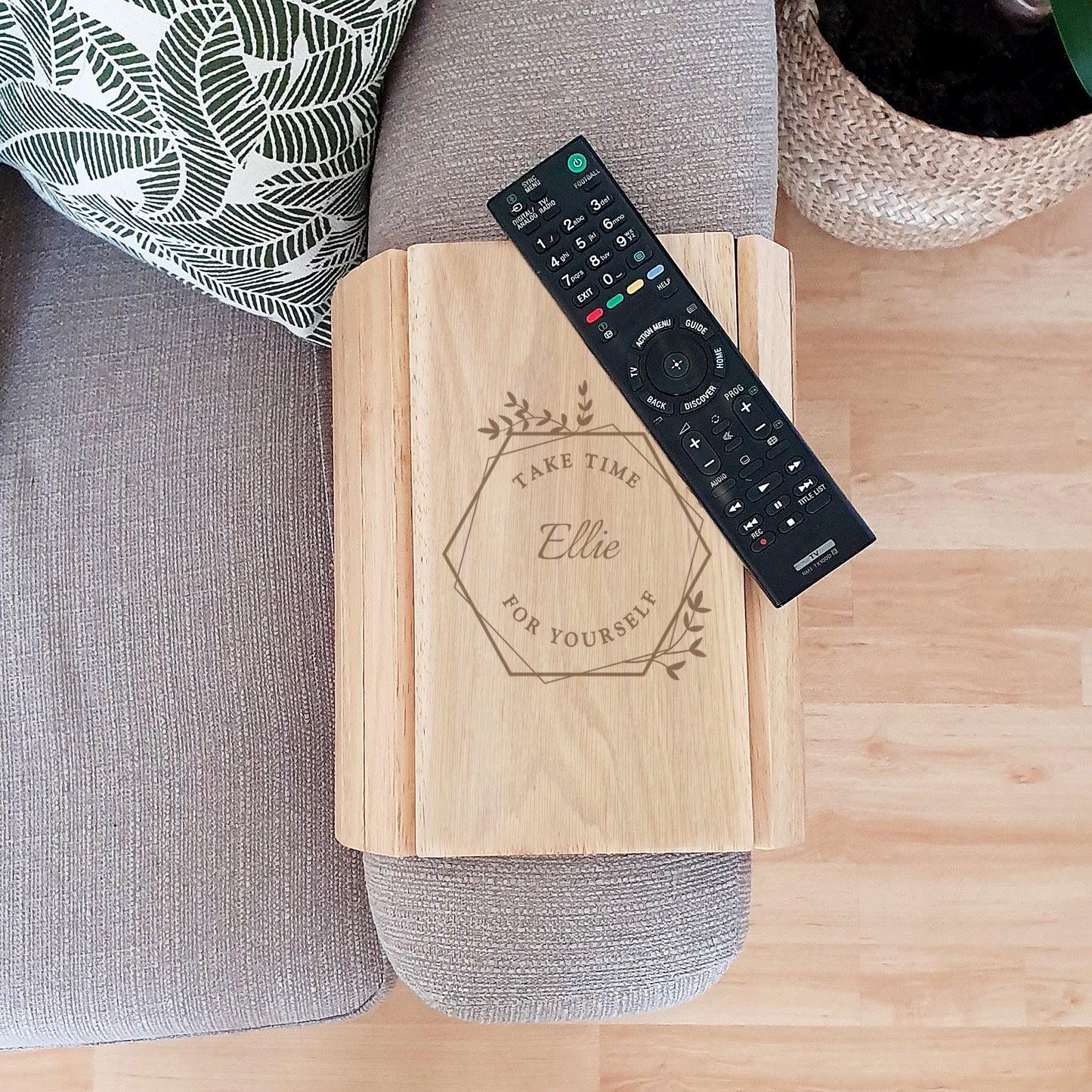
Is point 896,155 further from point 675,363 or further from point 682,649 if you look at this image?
point 682,649

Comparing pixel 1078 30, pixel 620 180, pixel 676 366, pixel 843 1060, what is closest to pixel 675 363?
pixel 676 366

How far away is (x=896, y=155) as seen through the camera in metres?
0.80

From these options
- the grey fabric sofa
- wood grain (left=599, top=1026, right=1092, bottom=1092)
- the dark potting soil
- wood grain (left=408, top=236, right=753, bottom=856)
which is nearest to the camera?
wood grain (left=408, top=236, right=753, bottom=856)

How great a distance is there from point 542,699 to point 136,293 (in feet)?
1.61

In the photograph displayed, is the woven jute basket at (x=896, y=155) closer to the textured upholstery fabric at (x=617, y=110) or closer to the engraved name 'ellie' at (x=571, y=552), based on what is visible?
the textured upholstery fabric at (x=617, y=110)

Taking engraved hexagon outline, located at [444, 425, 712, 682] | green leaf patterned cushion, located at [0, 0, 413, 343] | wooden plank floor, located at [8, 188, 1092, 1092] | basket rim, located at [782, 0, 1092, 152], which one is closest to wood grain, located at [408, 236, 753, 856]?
engraved hexagon outline, located at [444, 425, 712, 682]

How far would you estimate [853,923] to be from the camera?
3.45 ft

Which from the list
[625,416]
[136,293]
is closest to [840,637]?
[625,416]

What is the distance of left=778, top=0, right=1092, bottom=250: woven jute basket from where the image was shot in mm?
772

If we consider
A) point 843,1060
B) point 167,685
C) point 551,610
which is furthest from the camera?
point 843,1060

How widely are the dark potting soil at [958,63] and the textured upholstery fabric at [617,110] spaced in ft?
1.00

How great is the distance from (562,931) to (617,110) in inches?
18.0

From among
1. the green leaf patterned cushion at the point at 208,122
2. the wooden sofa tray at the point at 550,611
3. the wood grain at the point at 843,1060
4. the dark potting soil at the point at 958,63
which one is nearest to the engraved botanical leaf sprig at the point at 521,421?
the wooden sofa tray at the point at 550,611

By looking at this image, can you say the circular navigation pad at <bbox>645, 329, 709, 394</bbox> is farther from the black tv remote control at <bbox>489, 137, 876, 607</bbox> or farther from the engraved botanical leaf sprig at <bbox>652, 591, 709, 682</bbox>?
the engraved botanical leaf sprig at <bbox>652, 591, 709, 682</bbox>
